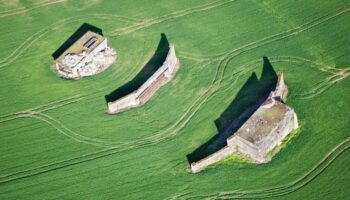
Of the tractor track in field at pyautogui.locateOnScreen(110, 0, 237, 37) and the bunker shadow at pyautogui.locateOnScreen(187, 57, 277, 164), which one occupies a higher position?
the tractor track in field at pyautogui.locateOnScreen(110, 0, 237, 37)

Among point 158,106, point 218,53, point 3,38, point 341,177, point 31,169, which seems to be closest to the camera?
point 341,177

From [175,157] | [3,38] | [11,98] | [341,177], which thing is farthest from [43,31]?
[341,177]

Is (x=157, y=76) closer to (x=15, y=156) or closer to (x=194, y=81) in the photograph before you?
(x=194, y=81)

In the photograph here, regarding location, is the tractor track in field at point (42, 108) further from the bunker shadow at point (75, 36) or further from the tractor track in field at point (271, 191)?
the tractor track in field at point (271, 191)

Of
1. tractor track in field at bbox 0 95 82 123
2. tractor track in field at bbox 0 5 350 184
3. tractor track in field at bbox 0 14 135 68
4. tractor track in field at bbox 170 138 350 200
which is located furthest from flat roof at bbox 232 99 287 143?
tractor track in field at bbox 0 14 135 68

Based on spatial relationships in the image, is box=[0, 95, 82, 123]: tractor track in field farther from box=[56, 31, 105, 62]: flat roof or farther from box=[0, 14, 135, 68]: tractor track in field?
box=[0, 14, 135, 68]: tractor track in field
